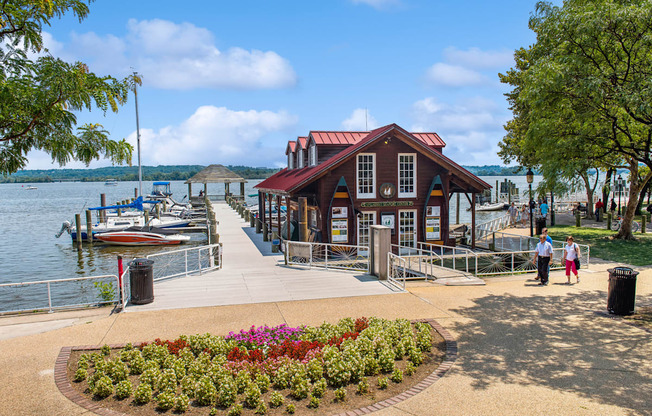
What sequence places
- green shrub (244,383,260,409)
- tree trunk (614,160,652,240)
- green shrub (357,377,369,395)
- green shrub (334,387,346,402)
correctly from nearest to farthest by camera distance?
green shrub (244,383,260,409) → green shrub (334,387,346,402) → green shrub (357,377,369,395) → tree trunk (614,160,652,240)

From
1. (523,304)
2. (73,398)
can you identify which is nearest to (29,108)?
(73,398)

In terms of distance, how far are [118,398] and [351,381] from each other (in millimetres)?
3681

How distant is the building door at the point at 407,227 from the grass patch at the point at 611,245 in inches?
321

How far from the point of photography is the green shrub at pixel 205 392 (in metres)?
7.18

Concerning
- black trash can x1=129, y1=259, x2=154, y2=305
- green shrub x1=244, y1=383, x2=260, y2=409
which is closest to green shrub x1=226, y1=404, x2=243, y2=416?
green shrub x1=244, y1=383, x2=260, y2=409

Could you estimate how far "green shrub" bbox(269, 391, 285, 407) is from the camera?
280 inches

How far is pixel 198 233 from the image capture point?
49.0 metres

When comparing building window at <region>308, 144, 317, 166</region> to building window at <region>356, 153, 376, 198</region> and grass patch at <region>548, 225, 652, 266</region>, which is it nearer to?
building window at <region>356, 153, 376, 198</region>

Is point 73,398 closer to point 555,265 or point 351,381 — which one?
point 351,381

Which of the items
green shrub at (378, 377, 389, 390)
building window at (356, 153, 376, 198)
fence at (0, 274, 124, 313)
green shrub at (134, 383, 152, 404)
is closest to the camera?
green shrub at (134, 383, 152, 404)

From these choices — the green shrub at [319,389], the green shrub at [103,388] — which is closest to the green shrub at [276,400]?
the green shrub at [319,389]

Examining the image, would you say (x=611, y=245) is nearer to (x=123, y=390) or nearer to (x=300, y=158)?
(x=300, y=158)

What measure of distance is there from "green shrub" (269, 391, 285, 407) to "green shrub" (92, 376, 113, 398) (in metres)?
2.54

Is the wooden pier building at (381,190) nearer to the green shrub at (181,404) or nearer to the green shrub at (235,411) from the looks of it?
the green shrub at (181,404)
